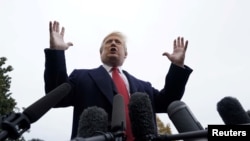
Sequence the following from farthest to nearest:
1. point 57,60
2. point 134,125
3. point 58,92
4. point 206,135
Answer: point 57,60, point 134,125, point 58,92, point 206,135

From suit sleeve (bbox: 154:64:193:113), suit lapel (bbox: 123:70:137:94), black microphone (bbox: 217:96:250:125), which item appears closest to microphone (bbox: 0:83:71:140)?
black microphone (bbox: 217:96:250:125)

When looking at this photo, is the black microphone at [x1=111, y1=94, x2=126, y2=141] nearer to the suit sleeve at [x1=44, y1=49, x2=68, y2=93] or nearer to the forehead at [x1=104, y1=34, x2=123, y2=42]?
the suit sleeve at [x1=44, y1=49, x2=68, y2=93]

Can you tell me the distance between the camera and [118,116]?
173 centimetres

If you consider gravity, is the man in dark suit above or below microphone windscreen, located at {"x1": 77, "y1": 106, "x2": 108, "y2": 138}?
above

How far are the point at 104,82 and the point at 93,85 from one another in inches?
3.8

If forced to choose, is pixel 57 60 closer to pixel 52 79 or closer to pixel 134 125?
pixel 52 79

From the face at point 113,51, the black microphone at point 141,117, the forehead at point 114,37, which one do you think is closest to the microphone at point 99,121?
the black microphone at point 141,117

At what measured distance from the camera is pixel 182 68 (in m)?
2.83

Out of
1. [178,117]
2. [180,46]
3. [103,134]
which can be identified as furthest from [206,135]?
[180,46]

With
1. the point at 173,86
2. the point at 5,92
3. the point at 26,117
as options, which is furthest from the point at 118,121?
the point at 5,92

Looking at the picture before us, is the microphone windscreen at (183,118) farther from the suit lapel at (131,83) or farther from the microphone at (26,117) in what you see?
the suit lapel at (131,83)

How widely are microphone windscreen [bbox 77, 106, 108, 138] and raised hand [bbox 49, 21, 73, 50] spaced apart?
32.0 inches

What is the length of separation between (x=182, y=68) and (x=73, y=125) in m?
1.02

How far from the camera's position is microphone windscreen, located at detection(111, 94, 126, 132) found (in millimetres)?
1635
